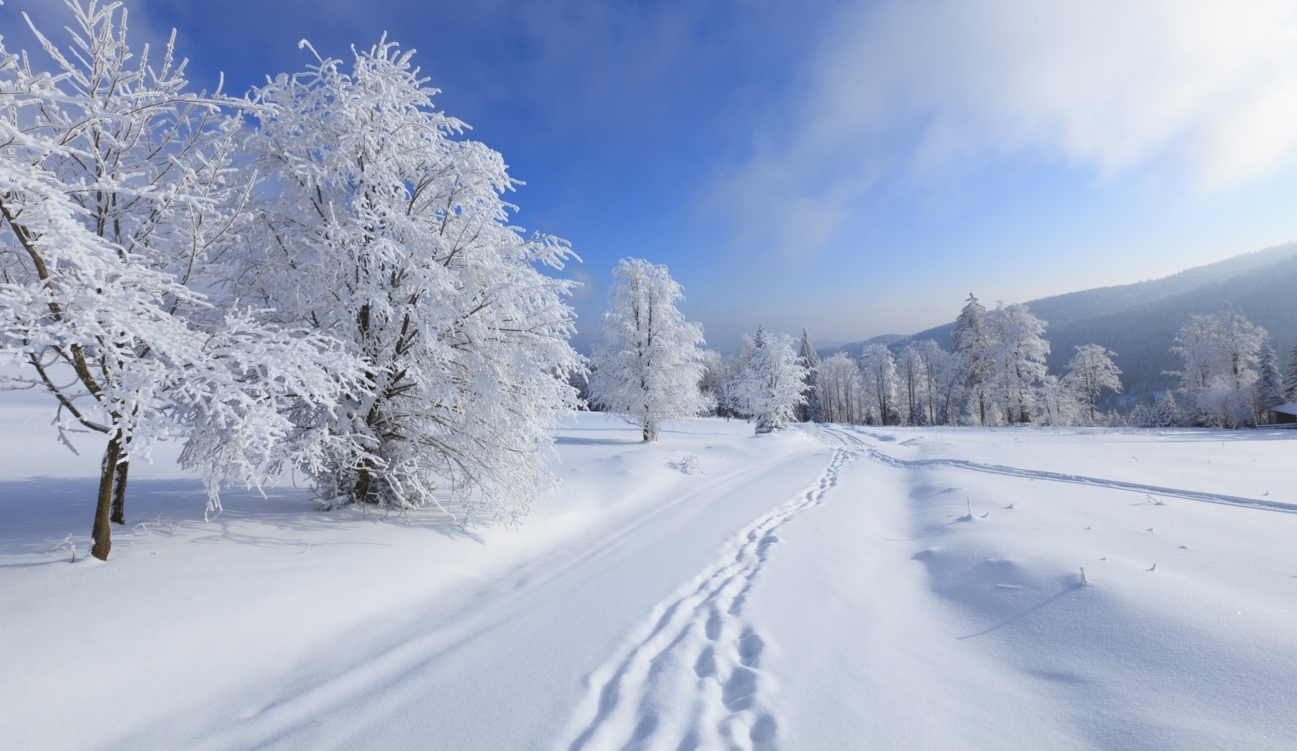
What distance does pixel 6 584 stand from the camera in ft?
12.6

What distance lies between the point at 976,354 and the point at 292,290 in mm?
44360

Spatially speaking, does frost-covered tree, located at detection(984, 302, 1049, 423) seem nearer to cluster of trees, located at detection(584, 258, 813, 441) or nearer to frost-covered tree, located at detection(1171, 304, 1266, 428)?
frost-covered tree, located at detection(1171, 304, 1266, 428)

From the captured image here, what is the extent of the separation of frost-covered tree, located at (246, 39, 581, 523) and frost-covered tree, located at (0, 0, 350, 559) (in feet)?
3.40

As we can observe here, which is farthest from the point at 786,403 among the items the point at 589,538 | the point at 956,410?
the point at 956,410

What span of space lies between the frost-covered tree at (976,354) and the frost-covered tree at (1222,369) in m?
11.6

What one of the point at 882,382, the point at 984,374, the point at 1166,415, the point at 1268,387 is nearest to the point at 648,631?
the point at 984,374

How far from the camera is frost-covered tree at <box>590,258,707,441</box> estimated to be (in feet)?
68.9

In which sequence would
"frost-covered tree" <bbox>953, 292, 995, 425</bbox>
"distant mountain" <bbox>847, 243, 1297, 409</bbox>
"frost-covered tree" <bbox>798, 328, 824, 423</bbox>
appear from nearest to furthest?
"frost-covered tree" <bbox>953, 292, 995, 425</bbox> < "frost-covered tree" <bbox>798, 328, 824, 423</bbox> < "distant mountain" <bbox>847, 243, 1297, 409</bbox>

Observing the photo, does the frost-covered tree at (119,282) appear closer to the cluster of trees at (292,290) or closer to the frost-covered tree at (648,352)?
the cluster of trees at (292,290)

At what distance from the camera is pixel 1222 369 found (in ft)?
103

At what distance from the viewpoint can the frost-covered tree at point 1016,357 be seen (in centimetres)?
3428

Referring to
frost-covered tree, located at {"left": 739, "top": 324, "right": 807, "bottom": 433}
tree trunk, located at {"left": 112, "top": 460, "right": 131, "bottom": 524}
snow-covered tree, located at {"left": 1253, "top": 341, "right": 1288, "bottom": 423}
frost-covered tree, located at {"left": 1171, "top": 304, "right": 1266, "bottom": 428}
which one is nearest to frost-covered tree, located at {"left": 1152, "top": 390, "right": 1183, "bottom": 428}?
frost-covered tree, located at {"left": 1171, "top": 304, "right": 1266, "bottom": 428}

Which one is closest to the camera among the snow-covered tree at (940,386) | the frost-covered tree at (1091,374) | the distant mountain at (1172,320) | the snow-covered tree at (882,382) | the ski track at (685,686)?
the ski track at (685,686)

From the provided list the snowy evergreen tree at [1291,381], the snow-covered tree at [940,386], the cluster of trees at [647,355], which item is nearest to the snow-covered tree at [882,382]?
the snow-covered tree at [940,386]
